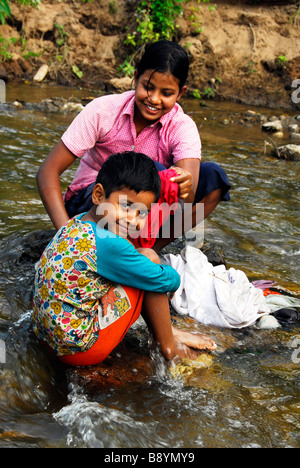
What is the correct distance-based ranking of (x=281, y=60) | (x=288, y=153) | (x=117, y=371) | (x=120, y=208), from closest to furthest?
(x=120, y=208) → (x=117, y=371) → (x=288, y=153) → (x=281, y=60)

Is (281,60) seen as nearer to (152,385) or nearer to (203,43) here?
(203,43)

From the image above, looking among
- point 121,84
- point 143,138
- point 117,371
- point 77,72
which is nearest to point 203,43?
point 121,84

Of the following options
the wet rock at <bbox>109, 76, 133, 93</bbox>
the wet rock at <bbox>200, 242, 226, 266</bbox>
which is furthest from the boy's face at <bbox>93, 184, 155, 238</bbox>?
the wet rock at <bbox>109, 76, 133, 93</bbox>

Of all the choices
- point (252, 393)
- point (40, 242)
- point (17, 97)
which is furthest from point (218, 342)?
point (17, 97)

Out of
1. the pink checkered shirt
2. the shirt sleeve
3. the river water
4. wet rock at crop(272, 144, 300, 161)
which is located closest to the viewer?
the river water

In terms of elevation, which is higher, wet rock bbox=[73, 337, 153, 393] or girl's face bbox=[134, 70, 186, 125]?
girl's face bbox=[134, 70, 186, 125]

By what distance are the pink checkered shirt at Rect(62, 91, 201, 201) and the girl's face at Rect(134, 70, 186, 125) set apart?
0.38ft

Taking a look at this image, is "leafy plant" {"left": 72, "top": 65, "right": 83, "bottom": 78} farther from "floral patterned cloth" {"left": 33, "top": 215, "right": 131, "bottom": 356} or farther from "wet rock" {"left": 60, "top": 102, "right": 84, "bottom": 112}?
"floral patterned cloth" {"left": 33, "top": 215, "right": 131, "bottom": 356}

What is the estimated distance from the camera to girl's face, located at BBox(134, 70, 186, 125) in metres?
2.58

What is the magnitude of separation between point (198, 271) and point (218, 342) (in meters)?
0.47

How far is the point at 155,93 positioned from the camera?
8.56ft

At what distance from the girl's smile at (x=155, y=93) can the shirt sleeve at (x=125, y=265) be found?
3.31 ft

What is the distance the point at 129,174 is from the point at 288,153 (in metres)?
5.00

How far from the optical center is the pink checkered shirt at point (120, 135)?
2.68 metres
